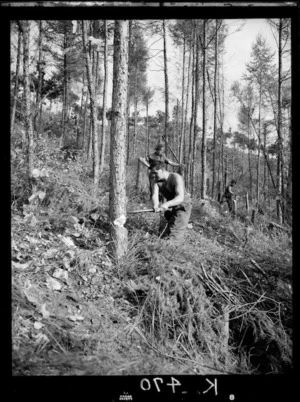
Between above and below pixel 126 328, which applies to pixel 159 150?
above

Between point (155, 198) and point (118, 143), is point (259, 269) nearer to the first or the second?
point (155, 198)

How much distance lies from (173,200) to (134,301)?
147 cm

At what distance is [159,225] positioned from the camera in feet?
12.4

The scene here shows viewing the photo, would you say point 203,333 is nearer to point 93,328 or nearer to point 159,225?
point 93,328

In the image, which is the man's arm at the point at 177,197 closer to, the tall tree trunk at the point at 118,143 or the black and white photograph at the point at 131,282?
the black and white photograph at the point at 131,282

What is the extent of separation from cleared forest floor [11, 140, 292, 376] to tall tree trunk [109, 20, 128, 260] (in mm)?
211

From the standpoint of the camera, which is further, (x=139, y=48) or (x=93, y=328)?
(x=139, y=48)

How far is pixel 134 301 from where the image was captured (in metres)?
2.54

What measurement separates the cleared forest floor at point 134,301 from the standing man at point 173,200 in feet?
1.05

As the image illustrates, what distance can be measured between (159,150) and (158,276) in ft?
5.88

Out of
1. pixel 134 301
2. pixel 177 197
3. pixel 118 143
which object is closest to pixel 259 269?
pixel 177 197
